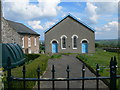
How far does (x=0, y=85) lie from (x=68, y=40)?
2514 centimetres

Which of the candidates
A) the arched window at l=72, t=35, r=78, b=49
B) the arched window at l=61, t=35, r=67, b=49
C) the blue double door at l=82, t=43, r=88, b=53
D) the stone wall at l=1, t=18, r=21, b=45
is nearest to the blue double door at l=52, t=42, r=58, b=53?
the arched window at l=61, t=35, r=67, b=49

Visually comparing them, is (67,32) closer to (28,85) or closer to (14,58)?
(14,58)

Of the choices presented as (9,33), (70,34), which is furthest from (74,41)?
(9,33)

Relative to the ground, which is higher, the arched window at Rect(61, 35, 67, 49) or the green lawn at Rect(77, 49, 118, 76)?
the arched window at Rect(61, 35, 67, 49)

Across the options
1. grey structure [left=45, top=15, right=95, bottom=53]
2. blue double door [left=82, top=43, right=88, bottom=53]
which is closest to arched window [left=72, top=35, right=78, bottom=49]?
grey structure [left=45, top=15, right=95, bottom=53]

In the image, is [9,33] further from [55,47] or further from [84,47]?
[84,47]

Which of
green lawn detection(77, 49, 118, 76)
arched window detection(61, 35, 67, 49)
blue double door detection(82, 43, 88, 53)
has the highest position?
arched window detection(61, 35, 67, 49)

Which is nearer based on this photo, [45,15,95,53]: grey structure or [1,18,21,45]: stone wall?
[1,18,21,45]: stone wall

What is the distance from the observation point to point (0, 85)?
3.87m

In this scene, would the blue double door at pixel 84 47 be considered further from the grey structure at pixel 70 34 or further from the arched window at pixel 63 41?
the arched window at pixel 63 41

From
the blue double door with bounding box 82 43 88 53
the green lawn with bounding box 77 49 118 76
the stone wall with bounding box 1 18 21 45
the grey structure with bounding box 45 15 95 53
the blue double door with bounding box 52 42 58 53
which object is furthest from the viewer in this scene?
the blue double door with bounding box 52 42 58 53

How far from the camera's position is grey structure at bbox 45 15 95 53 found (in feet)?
94.2

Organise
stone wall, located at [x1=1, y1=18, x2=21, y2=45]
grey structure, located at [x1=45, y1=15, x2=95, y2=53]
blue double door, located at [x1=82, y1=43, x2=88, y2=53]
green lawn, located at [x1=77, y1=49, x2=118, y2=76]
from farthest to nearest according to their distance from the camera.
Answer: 1. blue double door, located at [x1=82, y1=43, x2=88, y2=53]
2. grey structure, located at [x1=45, y1=15, x2=95, y2=53]
3. stone wall, located at [x1=1, y1=18, x2=21, y2=45]
4. green lawn, located at [x1=77, y1=49, x2=118, y2=76]

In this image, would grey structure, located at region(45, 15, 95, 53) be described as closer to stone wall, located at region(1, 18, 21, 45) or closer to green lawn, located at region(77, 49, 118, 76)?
stone wall, located at region(1, 18, 21, 45)
